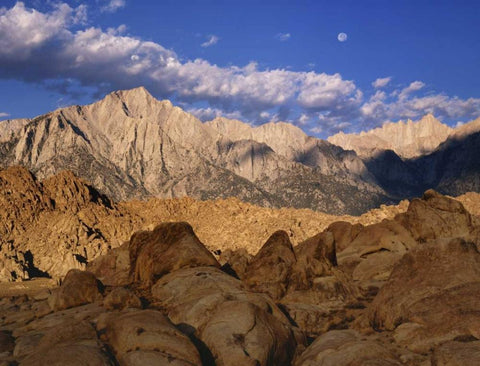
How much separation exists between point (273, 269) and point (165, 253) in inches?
Result: 270

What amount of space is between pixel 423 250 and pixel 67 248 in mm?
58739

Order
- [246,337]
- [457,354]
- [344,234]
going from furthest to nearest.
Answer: [344,234]
[246,337]
[457,354]

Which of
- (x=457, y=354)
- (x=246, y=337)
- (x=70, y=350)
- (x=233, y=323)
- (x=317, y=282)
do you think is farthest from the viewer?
(x=317, y=282)

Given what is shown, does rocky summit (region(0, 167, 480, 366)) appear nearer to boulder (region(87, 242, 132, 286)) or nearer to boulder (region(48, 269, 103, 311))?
boulder (region(48, 269, 103, 311))

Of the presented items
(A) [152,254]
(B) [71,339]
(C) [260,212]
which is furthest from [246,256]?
(C) [260,212]

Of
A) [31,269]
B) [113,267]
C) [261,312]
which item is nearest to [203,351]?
[261,312]

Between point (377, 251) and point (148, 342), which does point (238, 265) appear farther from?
point (148, 342)

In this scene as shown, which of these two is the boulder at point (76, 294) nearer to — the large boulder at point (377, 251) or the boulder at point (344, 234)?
the large boulder at point (377, 251)

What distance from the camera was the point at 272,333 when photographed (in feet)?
66.2

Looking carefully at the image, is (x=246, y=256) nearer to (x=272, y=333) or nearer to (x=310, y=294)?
(x=310, y=294)

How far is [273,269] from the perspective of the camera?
106 feet

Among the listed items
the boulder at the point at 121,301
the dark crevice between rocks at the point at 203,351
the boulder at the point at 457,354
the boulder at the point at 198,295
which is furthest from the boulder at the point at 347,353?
the boulder at the point at 121,301

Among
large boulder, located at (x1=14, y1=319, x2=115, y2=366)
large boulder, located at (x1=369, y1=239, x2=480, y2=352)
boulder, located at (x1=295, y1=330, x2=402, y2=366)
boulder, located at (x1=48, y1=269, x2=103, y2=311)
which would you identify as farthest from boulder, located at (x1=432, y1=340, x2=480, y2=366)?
boulder, located at (x1=48, y1=269, x2=103, y2=311)

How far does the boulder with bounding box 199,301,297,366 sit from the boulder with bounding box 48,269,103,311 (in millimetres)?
10800
